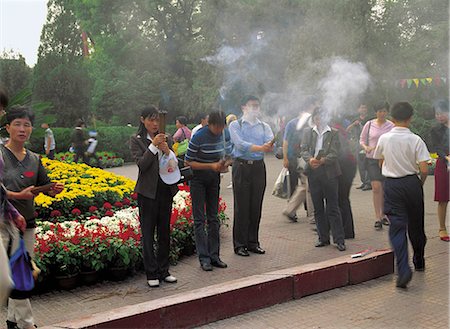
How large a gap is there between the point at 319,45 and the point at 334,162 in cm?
1205

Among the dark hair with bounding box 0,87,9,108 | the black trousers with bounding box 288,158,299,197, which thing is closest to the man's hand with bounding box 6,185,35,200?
the dark hair with bounding box 0,87,9,108

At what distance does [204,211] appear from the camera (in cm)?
602

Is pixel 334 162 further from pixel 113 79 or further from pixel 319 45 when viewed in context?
pixel 113 79

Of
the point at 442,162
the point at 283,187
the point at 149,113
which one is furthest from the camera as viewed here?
the point at 283,187

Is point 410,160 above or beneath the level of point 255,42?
beneath

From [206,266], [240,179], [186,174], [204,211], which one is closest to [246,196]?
[240,179]

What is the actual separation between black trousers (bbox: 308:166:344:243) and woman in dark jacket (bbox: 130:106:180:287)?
2192 millimetres

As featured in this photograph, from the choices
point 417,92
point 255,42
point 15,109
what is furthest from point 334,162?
point 417,92

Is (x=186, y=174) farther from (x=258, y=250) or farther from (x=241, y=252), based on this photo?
(x=258, y=250)

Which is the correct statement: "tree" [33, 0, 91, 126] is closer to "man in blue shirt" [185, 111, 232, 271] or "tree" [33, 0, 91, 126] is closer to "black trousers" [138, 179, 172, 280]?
"man in blue shirt" [185, 111, 232, 271]

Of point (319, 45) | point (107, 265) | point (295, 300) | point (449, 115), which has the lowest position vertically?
point (295, 300)

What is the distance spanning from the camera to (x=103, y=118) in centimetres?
3262

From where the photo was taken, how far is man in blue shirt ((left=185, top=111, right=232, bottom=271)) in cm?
591

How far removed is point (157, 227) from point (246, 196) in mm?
1388
